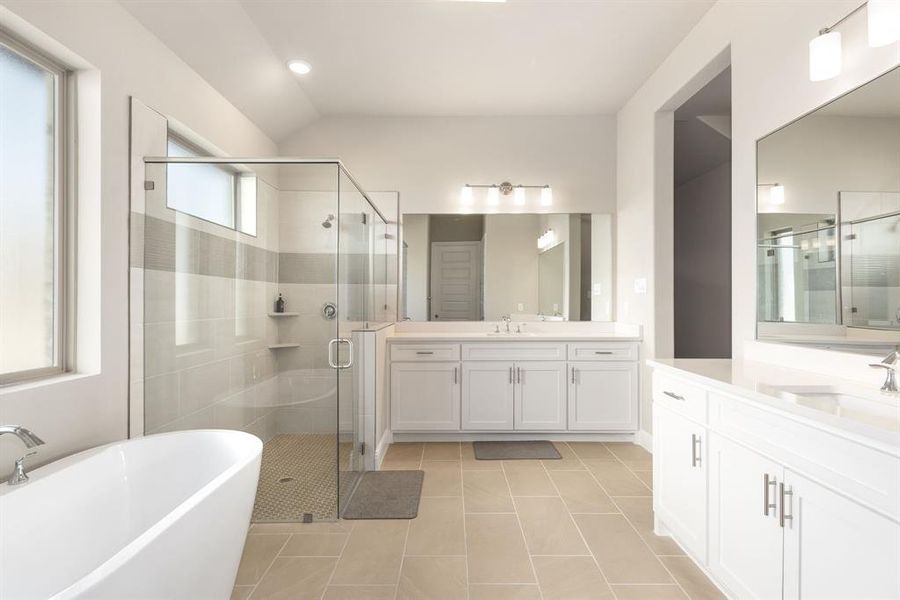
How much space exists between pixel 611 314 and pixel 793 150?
2.26m

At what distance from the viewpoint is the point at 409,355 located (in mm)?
3643

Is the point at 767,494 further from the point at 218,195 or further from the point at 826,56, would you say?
the point at 218,195

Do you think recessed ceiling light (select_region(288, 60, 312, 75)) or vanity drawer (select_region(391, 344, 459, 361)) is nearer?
recessed ceiling light (select_region(288, 60, 312, 75))

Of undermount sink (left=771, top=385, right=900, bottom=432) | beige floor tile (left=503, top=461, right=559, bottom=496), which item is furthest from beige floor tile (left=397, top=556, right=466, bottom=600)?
undermount sink (left=771, top=385, right=900, bottom=432)

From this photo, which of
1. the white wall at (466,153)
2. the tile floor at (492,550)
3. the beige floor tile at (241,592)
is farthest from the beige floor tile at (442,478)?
the white wall at (466,153)

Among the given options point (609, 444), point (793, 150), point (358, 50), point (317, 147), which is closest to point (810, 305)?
point (793, 150)

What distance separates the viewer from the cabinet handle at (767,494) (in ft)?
4.59

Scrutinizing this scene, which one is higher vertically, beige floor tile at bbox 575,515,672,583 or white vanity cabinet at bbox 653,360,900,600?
white vanity cabinet at bbox 653,360,900,600

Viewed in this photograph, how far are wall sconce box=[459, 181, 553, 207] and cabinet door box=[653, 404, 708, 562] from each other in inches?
93.6

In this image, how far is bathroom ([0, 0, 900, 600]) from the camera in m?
1.50

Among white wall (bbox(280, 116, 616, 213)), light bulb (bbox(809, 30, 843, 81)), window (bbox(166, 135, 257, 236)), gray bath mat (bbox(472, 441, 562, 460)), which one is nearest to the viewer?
light bulb (bbox(809, 30, 843, 81))

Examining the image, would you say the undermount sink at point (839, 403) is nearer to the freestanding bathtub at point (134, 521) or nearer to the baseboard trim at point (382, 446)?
the freestanding bathtub at point (134, 521)

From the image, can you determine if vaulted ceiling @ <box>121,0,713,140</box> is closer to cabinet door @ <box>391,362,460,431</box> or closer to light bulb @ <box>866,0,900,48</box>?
light bulb @ <box>866,0,900,48</box>

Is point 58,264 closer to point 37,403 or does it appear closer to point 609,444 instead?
point 37,403
